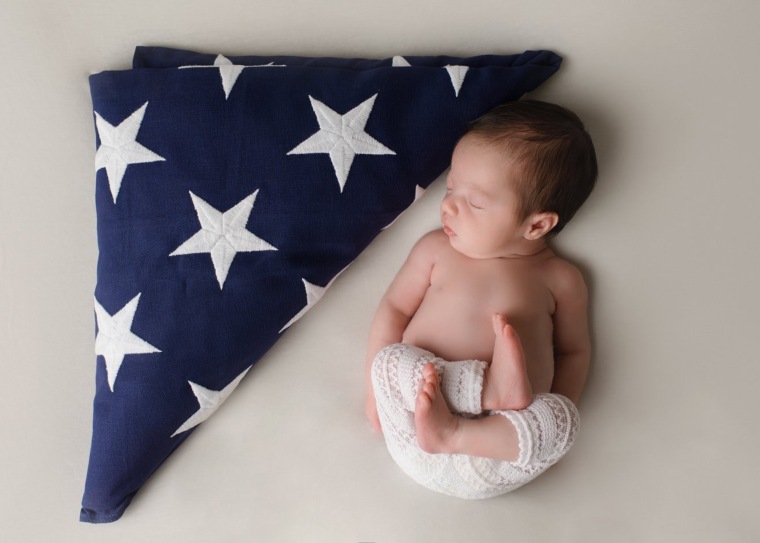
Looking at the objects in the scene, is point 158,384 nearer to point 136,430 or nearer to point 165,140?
point 136,430

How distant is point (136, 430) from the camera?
1.05 metres

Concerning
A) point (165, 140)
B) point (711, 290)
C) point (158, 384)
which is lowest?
point (158, 384)

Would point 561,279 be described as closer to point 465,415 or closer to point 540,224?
point 540,224

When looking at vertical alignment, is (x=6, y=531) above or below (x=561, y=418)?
below

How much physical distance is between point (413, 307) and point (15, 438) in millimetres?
667

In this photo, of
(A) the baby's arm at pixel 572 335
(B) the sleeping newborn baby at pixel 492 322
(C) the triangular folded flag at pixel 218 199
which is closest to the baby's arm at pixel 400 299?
(B) the sleeping newborn baby at pixel 492 322

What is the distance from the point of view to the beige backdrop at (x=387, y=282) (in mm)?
1088

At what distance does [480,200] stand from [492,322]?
190 mm

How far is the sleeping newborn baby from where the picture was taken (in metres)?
0.99

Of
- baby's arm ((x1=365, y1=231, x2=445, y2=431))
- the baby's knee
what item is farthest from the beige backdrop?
the baby's knee

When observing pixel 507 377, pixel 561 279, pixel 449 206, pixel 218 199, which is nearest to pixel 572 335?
pixel 561 279

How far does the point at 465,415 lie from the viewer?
40.3 inches

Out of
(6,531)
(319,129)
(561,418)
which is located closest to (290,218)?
(319,129)

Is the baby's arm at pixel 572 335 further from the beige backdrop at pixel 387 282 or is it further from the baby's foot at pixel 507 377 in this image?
the baby's foot at pixel 507 377
